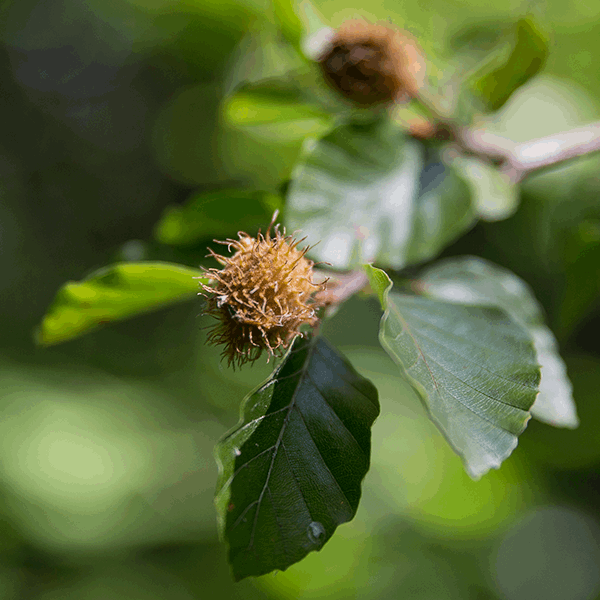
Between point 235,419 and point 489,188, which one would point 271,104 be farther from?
point 235,419

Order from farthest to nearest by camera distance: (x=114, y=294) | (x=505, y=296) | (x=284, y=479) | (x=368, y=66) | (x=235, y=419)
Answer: (x=235, y=419) → (x=368, y=66) → (x=505, y=296) → (x=114, y=294) → (x=284, y=479)

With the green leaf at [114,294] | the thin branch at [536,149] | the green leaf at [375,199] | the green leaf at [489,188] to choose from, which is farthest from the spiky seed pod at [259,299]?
the thin branch at [536,149]

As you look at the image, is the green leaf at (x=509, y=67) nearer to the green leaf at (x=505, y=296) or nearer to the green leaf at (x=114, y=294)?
the green leaf at (x=505, y=296)

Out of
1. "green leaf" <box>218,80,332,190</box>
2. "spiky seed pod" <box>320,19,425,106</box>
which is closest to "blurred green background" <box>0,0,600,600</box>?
"green leaf" <box>218,80,332,190</box>

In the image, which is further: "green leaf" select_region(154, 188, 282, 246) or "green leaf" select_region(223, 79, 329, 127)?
"green leaf" select_region(223, 79, 329, 127)

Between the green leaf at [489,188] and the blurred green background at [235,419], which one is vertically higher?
the green leaf at [489,188]

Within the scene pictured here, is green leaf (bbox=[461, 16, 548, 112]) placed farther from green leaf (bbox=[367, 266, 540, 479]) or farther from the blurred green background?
green leaf (bbox=[367, 266, 540, 479])

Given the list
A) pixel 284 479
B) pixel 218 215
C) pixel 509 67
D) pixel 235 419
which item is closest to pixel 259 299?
pixel 284 479
